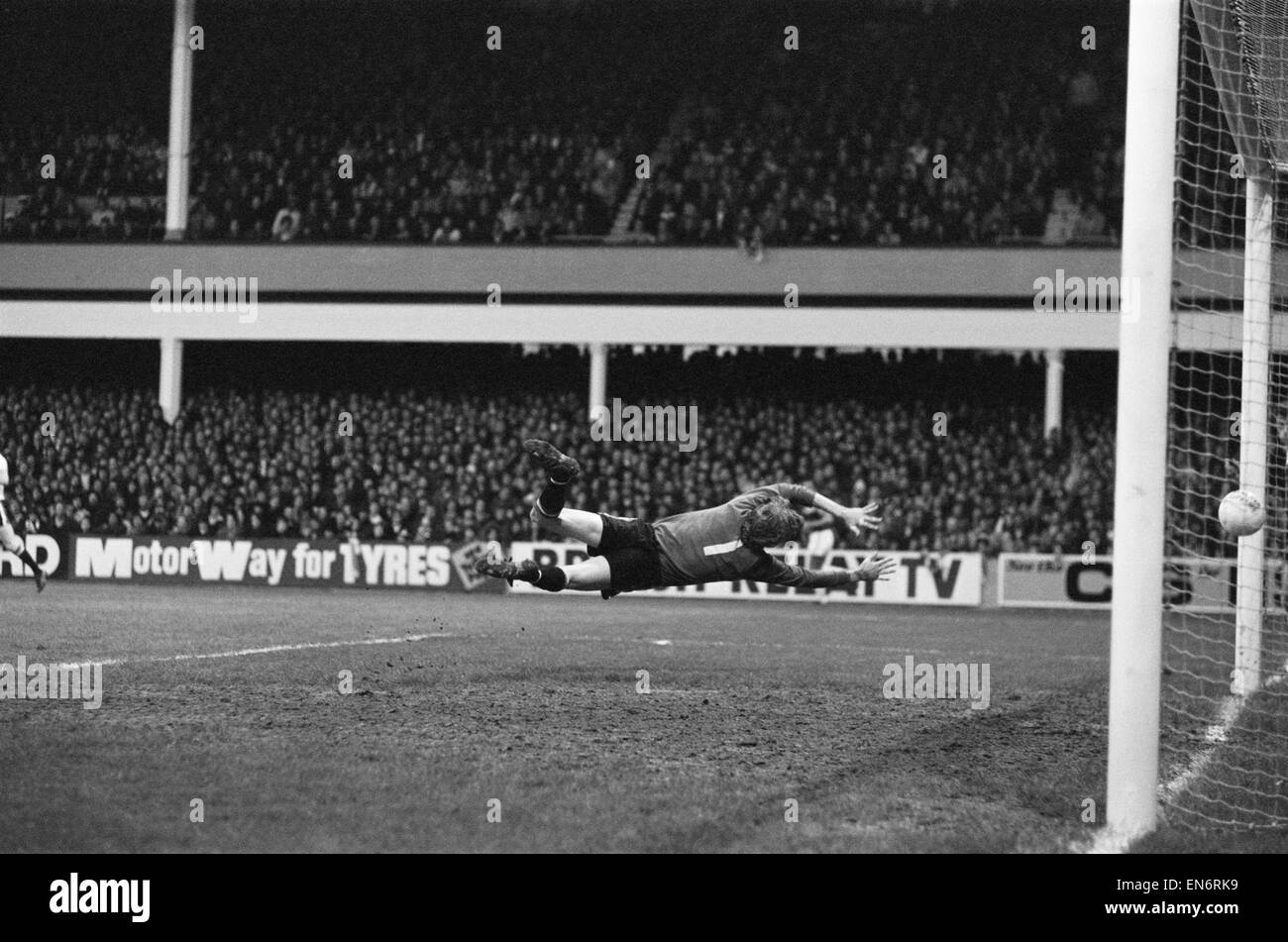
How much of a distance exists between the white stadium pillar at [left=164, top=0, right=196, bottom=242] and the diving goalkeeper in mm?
24233

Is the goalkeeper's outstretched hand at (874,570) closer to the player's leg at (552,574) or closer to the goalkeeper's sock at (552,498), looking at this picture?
the player's leg at (552,574)

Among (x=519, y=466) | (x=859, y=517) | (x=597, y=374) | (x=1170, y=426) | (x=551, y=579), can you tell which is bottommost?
(x=551, y=579)

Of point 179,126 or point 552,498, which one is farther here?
point 179,126

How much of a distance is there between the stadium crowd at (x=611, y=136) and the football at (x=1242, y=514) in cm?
2130

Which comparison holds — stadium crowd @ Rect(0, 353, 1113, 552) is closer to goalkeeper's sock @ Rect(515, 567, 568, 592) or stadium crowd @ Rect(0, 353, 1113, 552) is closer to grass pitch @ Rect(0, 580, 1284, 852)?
grass pitch @ Rect(0, 580, 1284, 852)

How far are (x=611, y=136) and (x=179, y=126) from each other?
10.1 meters

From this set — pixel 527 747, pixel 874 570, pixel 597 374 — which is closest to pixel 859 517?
pixel 874 570

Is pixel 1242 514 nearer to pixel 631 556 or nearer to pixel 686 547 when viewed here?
pixel 686 547

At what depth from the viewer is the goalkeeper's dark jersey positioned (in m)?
10.5

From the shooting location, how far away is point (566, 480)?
10.1m

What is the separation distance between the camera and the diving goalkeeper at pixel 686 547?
10320 millimetres

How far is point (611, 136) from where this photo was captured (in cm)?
3519
